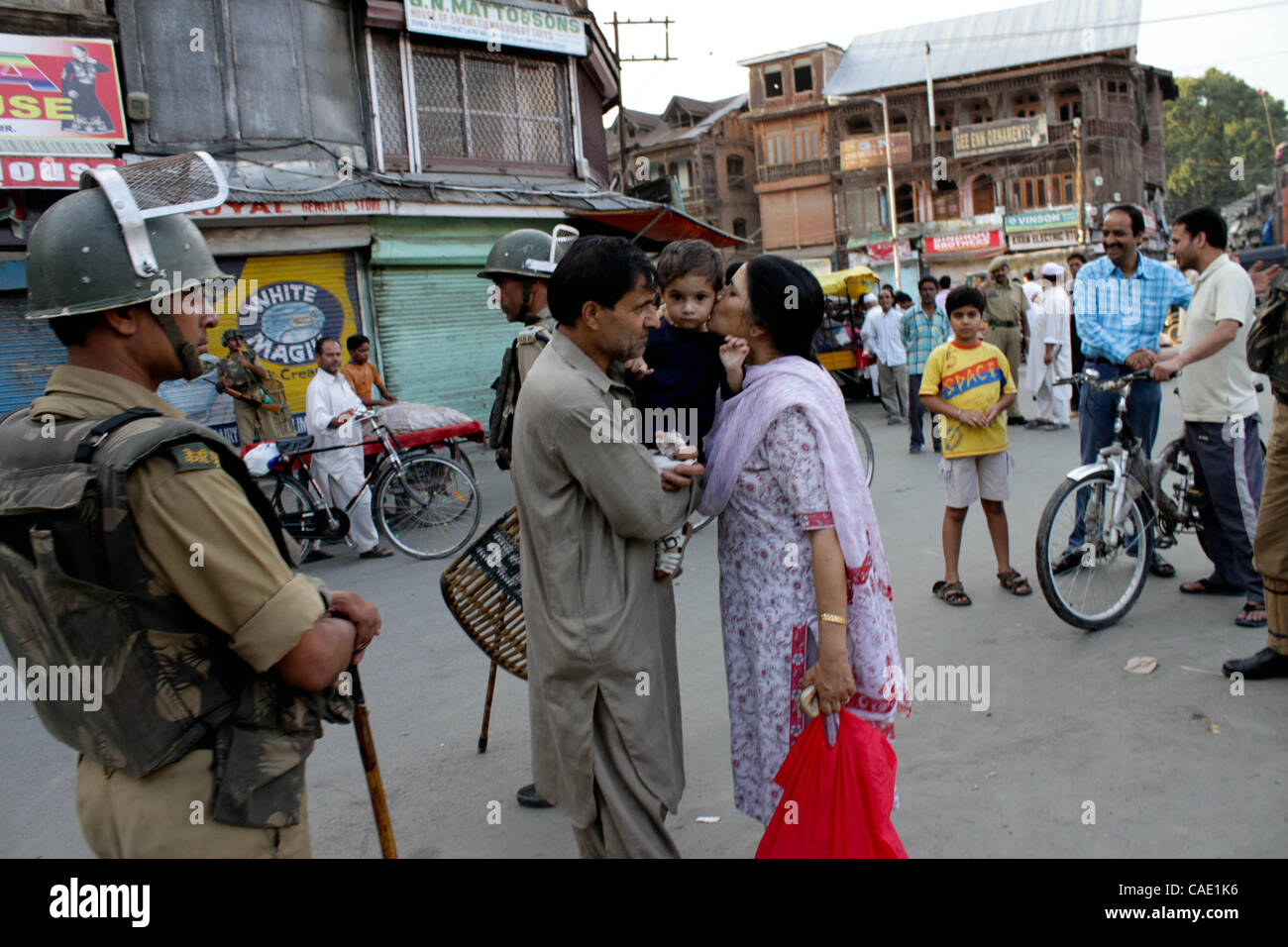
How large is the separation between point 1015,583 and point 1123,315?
1.64 meters

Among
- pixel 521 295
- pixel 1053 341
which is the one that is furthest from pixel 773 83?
pixel 521 295

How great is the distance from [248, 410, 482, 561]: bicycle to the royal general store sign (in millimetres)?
7416

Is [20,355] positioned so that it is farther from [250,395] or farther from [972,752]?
[972,752]

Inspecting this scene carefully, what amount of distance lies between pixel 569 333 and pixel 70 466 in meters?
1.15

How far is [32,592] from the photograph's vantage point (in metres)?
1.52

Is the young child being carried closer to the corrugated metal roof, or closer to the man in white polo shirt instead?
the man in white polo shirt

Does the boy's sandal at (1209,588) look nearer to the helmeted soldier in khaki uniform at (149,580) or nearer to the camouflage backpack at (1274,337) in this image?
the camouflage backpack at (1274,337)

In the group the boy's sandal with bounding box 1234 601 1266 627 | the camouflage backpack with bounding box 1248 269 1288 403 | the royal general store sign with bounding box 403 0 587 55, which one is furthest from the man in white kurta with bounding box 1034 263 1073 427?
the royal general store sign with bounding box 403 0 587 55

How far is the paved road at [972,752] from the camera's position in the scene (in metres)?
2.92

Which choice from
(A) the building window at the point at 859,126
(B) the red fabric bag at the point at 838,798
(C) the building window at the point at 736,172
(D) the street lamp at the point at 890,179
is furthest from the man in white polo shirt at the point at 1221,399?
(C) the building window at the point at 736,172

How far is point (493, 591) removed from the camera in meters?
3.23

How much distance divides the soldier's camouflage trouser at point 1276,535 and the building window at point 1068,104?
38.6 meters
